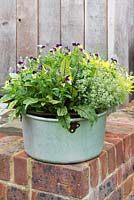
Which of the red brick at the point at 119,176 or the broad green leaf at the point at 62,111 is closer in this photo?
the broad green leaf at the point at 62,111

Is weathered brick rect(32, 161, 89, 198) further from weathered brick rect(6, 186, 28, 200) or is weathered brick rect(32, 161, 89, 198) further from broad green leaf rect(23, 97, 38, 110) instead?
broad green leaf rect(23, 97, 38, 110)

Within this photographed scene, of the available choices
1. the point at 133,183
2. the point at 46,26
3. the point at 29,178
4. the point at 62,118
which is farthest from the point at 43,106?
the point at 46,26

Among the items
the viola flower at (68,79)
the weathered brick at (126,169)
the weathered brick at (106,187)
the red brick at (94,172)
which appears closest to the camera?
the viola flower at (68,79)

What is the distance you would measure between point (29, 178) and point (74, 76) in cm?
49

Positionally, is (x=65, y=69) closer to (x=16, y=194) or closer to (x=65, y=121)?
(x=65, y=121)

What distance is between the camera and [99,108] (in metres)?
1.68

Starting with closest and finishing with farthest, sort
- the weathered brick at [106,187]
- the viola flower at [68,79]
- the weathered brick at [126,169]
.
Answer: the viola flower at [68,79], the weathered brick at [106,187], the weathered brick at [126,169]

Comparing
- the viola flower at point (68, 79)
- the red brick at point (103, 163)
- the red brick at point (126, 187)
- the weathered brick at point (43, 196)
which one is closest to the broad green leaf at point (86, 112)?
the viola flower at point (68, 79)

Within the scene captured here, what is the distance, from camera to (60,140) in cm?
163

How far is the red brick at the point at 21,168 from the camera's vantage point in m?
1.75

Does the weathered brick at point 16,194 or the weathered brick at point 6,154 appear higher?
the weathered brick at point 6,154

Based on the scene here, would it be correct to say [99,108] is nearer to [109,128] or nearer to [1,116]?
[109,128]

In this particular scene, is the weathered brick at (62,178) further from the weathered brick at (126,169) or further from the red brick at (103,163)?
the weathered brick at (126,169)

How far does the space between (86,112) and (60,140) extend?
0.16 metres
